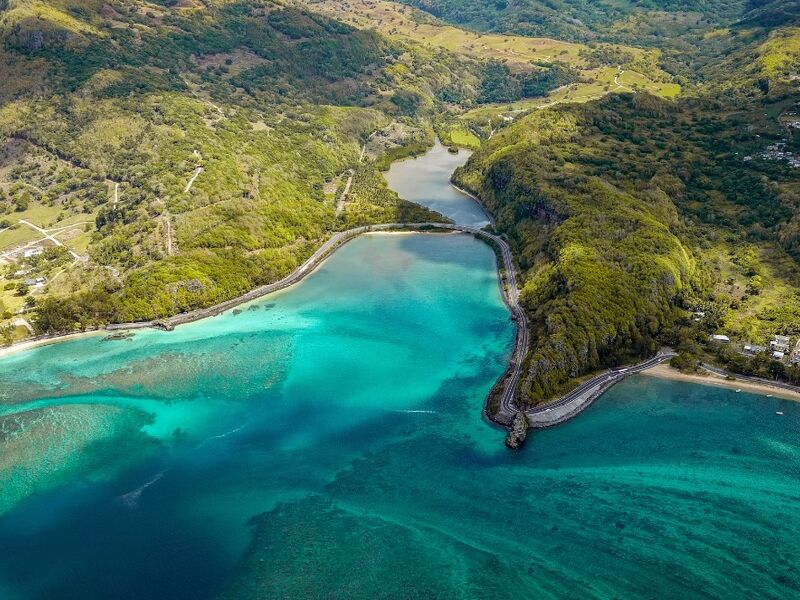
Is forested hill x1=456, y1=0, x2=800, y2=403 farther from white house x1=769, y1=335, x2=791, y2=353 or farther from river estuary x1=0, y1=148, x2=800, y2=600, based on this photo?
river estuary x1=0, y1=148, x2=800, y2=600

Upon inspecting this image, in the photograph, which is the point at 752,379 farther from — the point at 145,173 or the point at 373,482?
the point at 145,173

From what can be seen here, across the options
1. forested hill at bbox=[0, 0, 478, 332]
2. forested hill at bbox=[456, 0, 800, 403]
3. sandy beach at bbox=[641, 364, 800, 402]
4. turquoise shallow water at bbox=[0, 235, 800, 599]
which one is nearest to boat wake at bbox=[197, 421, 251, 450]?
turquoise shallow water at bbox=[0, 235, 800, 599]

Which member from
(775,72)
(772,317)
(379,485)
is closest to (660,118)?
(775,72)

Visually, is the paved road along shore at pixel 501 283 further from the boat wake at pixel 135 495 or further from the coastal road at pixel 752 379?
the boat wake at pixel 135 495

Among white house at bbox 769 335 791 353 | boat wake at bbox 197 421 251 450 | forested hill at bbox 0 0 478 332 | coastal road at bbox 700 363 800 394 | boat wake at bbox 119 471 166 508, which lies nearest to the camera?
boat wake at bbox 119 471 166 508

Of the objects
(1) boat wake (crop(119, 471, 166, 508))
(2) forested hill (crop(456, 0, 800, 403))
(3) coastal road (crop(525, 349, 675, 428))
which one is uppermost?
(2) forested hill (crop(456, 0, 800, 403))

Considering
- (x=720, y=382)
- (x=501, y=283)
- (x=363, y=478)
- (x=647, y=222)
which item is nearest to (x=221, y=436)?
(x=363, y=478)
